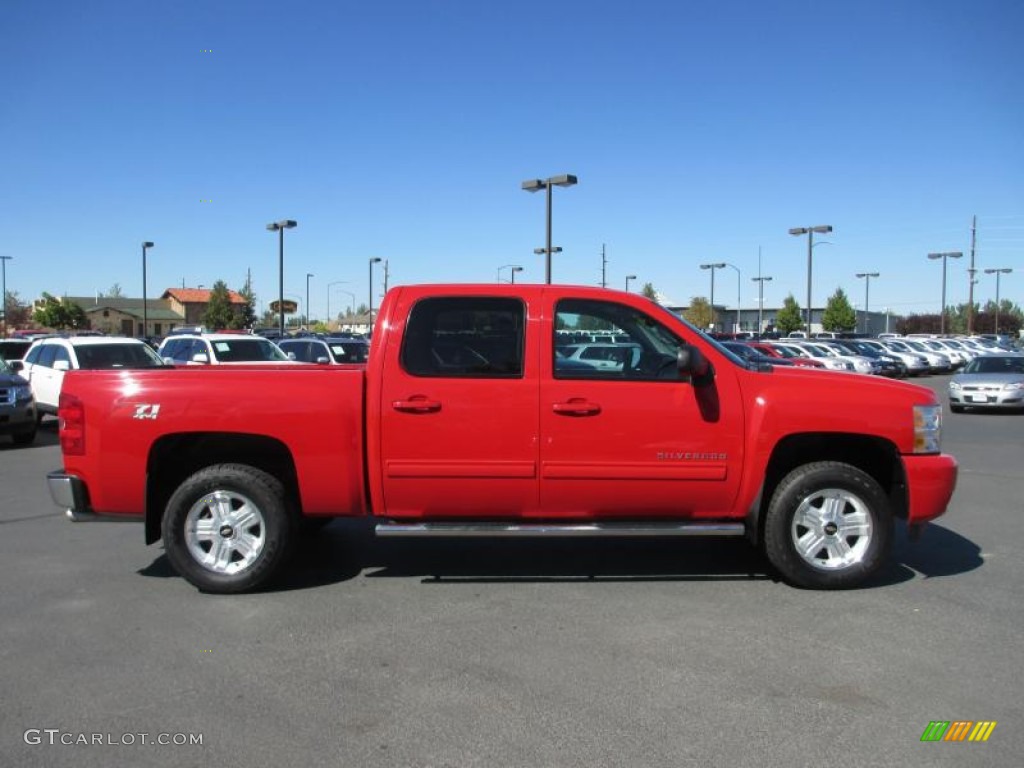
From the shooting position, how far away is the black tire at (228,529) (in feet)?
17.0

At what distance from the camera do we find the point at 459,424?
16.7 ft

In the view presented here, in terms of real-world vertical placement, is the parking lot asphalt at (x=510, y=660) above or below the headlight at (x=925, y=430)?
below

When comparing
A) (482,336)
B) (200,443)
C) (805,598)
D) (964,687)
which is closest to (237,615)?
(200,443)

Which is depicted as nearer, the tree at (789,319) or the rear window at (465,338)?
the rear window at (465,338)

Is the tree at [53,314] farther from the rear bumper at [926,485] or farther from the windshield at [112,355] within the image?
the rear bumper at [926,485]

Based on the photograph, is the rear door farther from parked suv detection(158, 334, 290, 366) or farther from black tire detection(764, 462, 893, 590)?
parked suv detection(158, 334, 290, 366)

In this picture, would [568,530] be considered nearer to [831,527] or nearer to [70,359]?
[831,527]

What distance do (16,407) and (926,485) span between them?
13.0 m

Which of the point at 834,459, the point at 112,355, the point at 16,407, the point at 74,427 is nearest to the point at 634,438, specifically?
the point at 834,459

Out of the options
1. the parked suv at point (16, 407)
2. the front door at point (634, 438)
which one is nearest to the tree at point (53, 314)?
the parked suv at point (16, 407)

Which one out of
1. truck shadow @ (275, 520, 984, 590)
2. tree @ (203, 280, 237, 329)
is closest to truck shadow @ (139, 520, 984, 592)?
truck shadow @ (275, 520, 984, 590)

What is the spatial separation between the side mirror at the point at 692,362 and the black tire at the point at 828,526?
3.09ft

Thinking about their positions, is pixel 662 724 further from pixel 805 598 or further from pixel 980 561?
pixel 980 561

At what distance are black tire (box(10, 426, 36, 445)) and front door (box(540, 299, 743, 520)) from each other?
455 inches
